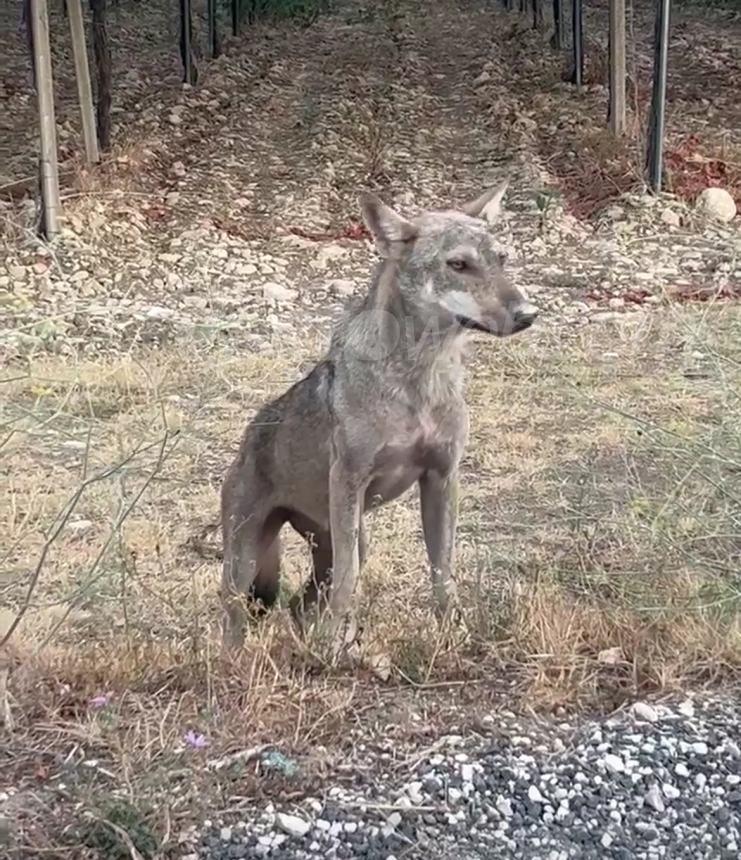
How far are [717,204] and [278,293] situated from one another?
4786 mm

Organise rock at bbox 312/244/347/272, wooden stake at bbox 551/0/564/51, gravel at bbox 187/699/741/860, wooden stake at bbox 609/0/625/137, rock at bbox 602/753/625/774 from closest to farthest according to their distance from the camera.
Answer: gravel at bbox 187/699/741/860, rock at bbox 602/753/625/774, rock at bbox 312/244/347/272, wooden stake at bbox 609/0/625/137, wooden stake at bbox 551/0/564/51

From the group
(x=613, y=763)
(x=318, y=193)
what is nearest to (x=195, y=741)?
(x=613, y=763)

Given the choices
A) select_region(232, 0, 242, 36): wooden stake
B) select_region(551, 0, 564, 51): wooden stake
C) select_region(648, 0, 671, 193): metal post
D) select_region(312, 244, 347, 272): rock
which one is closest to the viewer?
select_region(312, 244, 347, 272): rock

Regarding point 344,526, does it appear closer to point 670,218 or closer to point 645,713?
point 645,713

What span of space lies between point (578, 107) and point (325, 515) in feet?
44.8

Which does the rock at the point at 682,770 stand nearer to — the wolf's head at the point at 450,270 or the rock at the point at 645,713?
the rock at the point at 645,713

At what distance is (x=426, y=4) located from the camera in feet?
96.8

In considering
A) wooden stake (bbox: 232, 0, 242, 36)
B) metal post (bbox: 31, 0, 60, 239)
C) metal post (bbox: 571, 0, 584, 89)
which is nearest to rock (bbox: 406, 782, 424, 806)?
metal post (bbox: 31, 0, 60, 239)

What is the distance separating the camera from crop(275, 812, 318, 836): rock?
264 centimetres

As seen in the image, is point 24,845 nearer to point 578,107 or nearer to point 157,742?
point 157,742

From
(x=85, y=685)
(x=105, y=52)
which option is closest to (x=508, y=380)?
(x=85, y=685)

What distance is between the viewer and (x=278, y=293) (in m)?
10.1

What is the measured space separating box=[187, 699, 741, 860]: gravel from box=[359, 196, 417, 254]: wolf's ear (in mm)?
1827

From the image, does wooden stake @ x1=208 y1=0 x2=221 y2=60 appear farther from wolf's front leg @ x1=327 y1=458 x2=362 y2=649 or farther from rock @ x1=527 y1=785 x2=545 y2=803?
rock @ x1=527 y1=785 x2=545 y2=803
